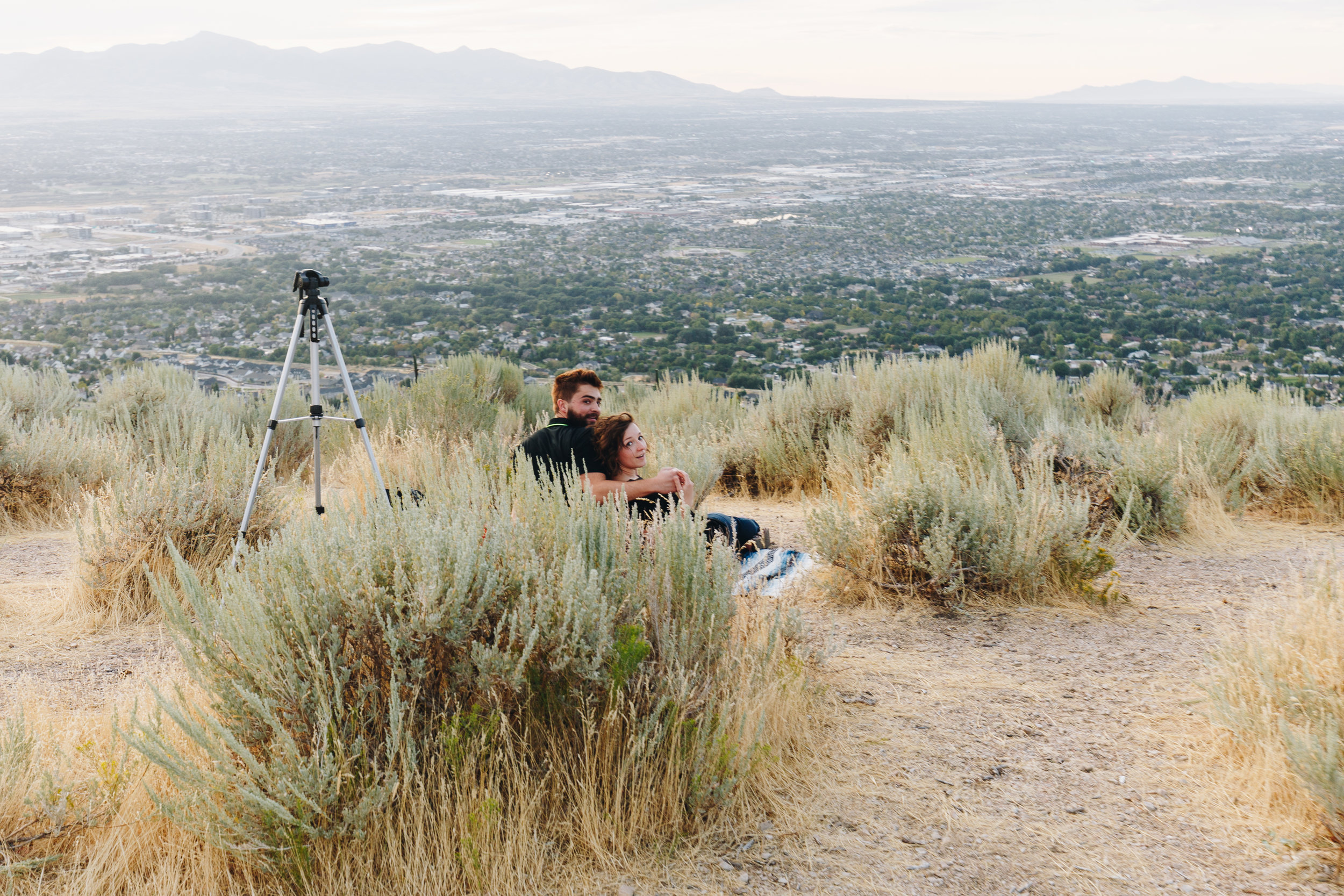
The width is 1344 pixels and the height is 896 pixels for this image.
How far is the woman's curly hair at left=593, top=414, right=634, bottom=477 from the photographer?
4.75 metres

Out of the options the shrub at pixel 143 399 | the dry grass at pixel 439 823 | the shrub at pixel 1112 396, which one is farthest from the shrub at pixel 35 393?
the shrub at pixel 1112 396

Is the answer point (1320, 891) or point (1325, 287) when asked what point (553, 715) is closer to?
point (1320, 891)

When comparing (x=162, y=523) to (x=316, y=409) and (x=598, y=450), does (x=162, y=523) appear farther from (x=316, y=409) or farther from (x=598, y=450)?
(x=598, y=450)

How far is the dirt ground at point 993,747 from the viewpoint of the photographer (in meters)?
2.47

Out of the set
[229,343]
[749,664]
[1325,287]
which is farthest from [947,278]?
[749,664]

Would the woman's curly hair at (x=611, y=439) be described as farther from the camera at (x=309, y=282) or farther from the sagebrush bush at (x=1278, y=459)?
the sagebrush bush at (x=1278, y=459)

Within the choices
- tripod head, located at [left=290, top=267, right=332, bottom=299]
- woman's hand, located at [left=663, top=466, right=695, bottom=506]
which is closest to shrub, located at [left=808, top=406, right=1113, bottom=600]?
woman's hand, located at [left=663, top=466, right=695, bottom=506]

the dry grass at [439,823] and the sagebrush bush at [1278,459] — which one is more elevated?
the dry grass at [439,823]

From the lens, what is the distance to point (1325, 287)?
94.6ft

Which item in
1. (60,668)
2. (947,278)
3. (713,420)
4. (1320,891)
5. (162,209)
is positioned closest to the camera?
(1320,891)

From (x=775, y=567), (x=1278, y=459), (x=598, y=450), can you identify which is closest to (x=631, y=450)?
(x=598, y=450)

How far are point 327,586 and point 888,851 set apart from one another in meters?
1.68

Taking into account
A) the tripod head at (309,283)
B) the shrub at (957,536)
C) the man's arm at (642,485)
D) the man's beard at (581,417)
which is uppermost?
the tripod head at (309,283)

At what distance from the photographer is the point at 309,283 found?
486 centimetres
